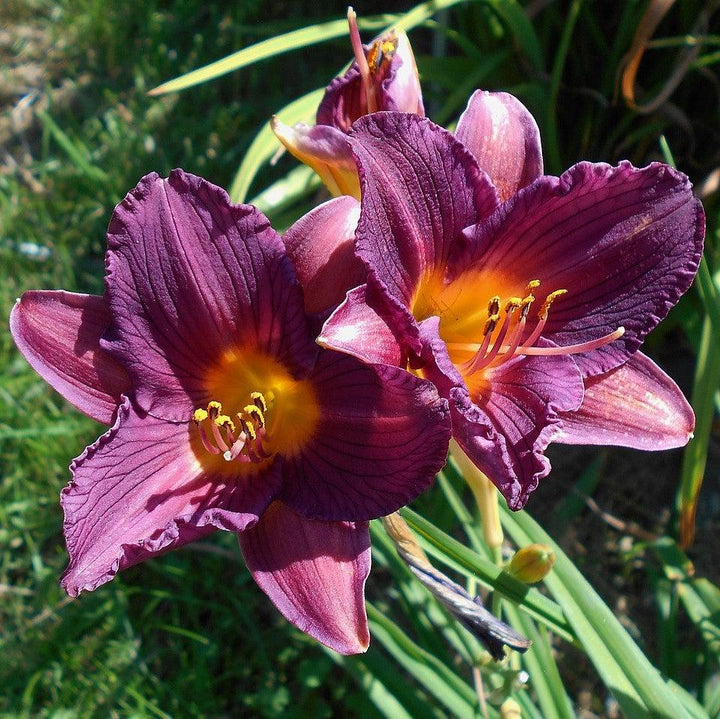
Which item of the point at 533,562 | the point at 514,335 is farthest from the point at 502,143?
the point at 533,562

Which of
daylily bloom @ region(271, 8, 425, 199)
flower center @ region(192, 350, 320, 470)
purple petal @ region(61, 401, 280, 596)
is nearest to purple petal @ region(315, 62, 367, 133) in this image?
daylily bloom @ region(271, 8, 425, 199)

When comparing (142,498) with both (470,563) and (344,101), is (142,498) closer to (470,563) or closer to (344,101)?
(470,563)

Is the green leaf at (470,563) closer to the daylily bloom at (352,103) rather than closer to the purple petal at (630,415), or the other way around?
the purple petal at (630,415)

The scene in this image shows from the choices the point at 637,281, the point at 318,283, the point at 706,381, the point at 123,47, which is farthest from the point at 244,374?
the point at 123,47

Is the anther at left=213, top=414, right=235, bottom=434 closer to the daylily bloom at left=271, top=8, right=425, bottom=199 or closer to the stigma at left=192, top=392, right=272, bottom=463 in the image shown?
the stigma at left=192, top=392, right=272, bottom=463

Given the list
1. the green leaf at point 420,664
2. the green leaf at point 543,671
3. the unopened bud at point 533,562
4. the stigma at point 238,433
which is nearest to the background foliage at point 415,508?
the green leaf at point 420,664
